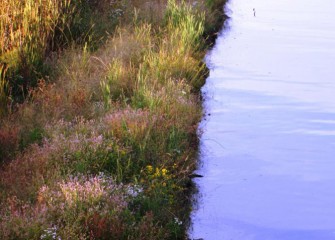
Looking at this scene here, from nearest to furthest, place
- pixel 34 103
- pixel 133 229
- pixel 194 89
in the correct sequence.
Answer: pixel 133 229, pixel 34 103, pixel 194 89

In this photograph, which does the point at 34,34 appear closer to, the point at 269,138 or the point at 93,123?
the point at 93,123

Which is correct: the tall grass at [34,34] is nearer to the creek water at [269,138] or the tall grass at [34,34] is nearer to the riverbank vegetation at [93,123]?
the riverbank vegetation at [93,123]

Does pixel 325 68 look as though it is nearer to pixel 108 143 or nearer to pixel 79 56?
pixel 79 56

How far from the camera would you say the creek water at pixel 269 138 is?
24.4 feet

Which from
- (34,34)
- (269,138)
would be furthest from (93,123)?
(34,34)

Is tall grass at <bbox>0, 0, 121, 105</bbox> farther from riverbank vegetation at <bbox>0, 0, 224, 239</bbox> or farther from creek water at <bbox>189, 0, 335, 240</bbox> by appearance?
creek water at <bbox>189, 0, 335, 240</bbox>

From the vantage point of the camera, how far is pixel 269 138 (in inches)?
391

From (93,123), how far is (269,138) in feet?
8.73

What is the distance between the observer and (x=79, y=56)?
37.2ft

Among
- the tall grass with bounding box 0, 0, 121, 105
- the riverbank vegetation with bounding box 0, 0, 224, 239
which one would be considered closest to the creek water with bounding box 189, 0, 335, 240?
the riverbank vegetation with bounding box 0, 0, 224, 239

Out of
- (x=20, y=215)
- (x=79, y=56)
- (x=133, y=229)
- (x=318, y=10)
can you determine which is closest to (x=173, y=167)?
(x=133, y=229)

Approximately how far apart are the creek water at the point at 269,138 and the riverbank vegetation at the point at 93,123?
361 mm

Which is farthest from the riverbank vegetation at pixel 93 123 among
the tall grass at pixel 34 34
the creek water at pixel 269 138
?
the creek water at pixel 269 138

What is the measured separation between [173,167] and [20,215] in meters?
2.12
